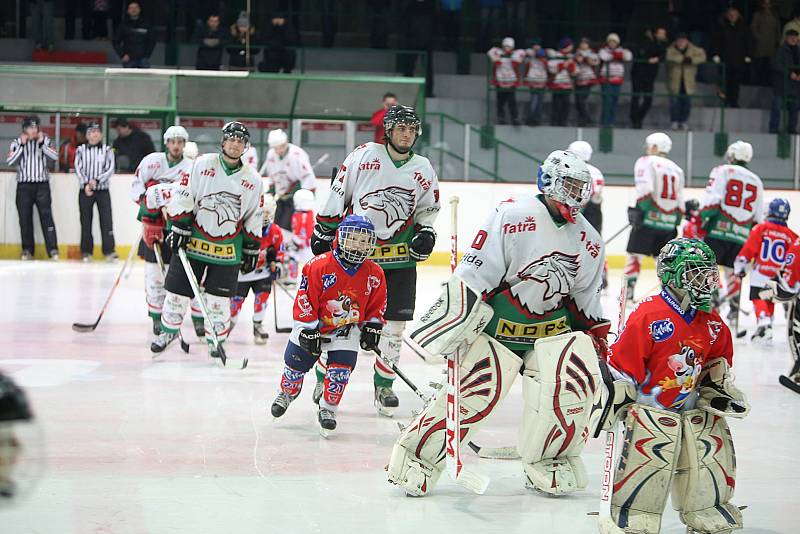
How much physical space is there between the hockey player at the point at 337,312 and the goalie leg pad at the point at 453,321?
1071 mm

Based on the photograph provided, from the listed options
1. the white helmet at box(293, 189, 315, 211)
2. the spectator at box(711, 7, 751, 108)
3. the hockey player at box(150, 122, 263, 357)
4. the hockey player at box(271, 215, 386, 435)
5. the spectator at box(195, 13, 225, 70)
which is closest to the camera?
the hockey player at box(271, 215, 386, 435)

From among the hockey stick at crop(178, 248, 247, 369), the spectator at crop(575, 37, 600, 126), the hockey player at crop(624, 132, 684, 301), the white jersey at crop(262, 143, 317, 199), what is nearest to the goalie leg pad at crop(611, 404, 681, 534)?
the hockey stick at crop(178, 248, 247, 369)

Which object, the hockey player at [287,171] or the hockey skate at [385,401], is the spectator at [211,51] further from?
the hockey skate at [385,401]

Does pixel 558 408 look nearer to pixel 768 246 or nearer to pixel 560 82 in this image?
pixel 768 246

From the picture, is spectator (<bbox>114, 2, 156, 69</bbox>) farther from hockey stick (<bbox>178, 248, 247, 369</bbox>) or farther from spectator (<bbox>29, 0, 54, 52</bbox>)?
hockey stick (<bbox>178, 248, 247, 369</bbox>)

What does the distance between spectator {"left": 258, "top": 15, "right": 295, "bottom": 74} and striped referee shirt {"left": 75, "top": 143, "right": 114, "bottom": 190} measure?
3.45 m

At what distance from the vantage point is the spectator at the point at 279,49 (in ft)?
53.7

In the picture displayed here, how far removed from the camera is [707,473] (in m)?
3.88

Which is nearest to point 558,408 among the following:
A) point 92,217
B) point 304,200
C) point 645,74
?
point 304,200

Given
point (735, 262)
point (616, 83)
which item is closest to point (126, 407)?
point (735, 262)

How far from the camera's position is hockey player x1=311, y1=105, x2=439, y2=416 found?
5.93m

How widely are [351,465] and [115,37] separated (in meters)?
12.4

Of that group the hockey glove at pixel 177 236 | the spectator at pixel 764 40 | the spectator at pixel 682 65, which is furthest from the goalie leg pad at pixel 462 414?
the spectator at pixel 764 40

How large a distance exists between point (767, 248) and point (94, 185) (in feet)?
25.4
